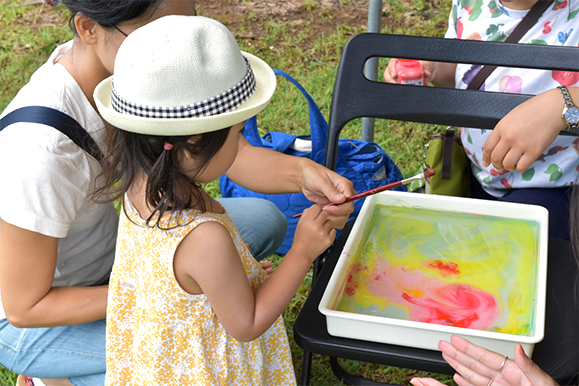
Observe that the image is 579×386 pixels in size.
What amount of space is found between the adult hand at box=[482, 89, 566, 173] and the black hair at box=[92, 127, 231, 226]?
22.0 inches

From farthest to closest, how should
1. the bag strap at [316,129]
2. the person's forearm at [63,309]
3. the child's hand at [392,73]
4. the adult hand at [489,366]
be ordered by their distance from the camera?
the bag strap at [316,129]
the child's hand at [392,73]
the person's forearm at [63,309]
the adult hand at [489,366]

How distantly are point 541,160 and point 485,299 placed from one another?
63cm

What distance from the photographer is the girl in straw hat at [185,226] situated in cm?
91

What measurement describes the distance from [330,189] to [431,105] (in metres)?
0.31

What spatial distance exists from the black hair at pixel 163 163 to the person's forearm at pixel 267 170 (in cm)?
34

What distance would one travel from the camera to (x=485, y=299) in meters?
1.01

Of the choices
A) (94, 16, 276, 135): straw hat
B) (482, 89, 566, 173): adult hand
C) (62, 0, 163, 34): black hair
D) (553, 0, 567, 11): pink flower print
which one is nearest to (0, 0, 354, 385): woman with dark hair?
(62, 0, 163, 34): black hair

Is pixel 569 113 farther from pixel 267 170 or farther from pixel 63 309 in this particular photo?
pixel 63 309

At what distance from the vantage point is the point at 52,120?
45.0 inches

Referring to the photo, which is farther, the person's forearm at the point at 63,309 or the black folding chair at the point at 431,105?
the person's forearm at the point at 63,309

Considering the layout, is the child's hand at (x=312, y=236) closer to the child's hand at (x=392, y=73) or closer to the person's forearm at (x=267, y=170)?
the person's forearm at (x=267, y=170)

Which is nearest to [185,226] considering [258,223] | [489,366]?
[489,366]

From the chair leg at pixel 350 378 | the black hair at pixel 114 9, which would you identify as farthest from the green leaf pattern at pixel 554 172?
the black hair at pixel 114 9

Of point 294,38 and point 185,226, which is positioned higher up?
point 185,226
